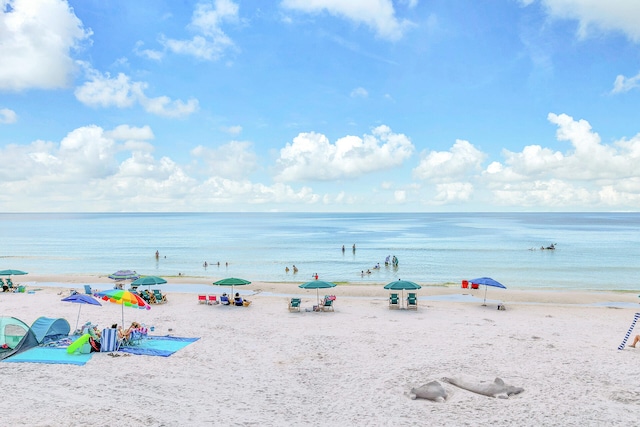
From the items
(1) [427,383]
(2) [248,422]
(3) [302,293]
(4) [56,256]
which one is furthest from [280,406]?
(4) [56,256]

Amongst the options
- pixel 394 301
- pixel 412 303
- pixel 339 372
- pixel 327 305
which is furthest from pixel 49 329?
pixel 412 303

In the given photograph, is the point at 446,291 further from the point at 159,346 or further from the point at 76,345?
the point at 76,345

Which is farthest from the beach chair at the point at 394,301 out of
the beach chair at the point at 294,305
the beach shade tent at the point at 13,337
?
the beach shade tent at the point at 13,337

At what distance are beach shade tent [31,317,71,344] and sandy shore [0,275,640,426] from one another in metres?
2.43

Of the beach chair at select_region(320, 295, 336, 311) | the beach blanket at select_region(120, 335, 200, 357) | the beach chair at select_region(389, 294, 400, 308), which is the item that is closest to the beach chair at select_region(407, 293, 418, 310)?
the beach chair at select_region(389, 294, 400, 308)

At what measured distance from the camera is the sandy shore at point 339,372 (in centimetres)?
1068

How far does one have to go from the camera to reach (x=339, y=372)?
1368 centimetres

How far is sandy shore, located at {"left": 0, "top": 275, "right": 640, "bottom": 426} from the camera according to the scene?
10.7m

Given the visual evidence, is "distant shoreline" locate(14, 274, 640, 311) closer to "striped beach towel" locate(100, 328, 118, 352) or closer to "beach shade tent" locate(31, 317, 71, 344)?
"beach shade tent" locate(31, 317, 71, 344)

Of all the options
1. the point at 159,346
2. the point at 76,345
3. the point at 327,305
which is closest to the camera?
the point at 76,345

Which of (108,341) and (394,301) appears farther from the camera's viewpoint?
(394,301)

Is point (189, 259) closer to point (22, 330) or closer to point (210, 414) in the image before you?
point (22, 330)

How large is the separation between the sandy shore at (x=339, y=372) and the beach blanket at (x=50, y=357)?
0.37 meters

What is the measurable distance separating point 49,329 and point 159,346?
4301mm
